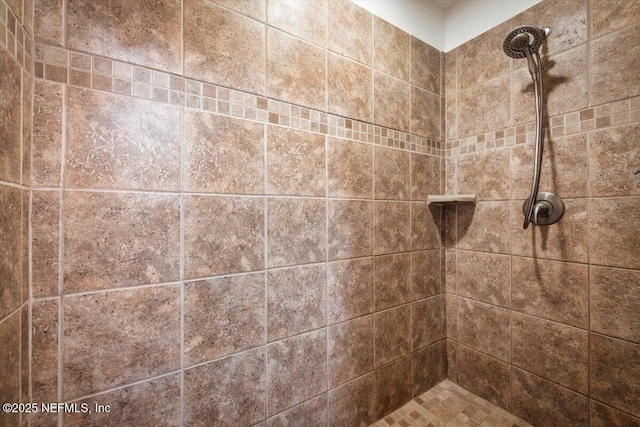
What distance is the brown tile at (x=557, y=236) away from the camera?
87 cm

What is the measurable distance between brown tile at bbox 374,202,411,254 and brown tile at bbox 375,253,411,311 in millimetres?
39

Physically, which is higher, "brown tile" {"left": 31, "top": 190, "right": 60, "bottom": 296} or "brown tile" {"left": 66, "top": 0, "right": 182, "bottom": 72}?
"brown tile" {"left": 66, "top": 0, "right": 182, "bottom": 72}

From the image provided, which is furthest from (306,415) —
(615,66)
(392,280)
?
(615,66)

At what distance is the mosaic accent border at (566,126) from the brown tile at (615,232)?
0.80ft

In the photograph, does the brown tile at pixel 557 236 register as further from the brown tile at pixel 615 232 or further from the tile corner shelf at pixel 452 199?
the tile corner shelf at pixel 452 199

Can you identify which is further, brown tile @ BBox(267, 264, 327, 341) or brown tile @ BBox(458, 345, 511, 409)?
brown tile @ BBox(458, 345, 511, 409)

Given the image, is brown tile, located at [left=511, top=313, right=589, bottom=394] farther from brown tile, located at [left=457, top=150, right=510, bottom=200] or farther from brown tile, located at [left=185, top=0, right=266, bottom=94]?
brown tile, located at [left=185, top=0, right=266, bottom=94]

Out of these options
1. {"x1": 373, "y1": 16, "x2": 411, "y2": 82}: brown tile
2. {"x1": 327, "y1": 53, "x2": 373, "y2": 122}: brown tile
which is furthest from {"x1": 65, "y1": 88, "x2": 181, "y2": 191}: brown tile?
{"x1": 373, "y1": 16, "x2": 411, "y2": 82}: brown tile

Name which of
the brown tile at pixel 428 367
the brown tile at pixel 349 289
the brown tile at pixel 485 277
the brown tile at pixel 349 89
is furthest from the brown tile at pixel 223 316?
the brown tile at pixel 485 277

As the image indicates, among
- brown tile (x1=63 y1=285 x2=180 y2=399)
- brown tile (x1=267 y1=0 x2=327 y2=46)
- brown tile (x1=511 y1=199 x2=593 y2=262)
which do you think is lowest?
brown tile (x1=63 y1=285 x2=180 y2=399)

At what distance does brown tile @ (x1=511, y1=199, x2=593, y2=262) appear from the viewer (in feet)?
2.87

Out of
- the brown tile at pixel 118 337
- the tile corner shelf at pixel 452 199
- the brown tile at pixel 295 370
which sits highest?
the tile corner shelf at pixel 452 199

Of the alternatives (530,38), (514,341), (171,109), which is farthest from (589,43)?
(171,109)

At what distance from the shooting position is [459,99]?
121 centimetres
